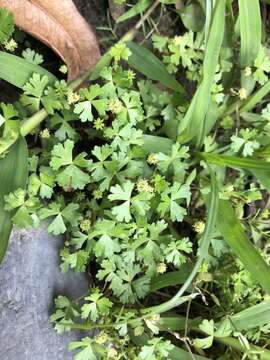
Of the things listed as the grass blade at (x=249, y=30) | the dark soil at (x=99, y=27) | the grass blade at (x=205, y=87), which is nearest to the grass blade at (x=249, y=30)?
the grass blade at (x=249, y=30)

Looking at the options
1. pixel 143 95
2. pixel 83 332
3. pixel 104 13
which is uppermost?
pixel 104 13

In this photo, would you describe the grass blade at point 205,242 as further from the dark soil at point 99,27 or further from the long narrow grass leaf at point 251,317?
the dark soil at point 99,27

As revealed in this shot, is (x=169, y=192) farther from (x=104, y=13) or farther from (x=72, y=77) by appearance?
(x=104, y=13)

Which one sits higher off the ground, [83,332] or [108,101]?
[108,101]

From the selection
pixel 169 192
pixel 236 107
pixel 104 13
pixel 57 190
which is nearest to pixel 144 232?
pixel 169 192

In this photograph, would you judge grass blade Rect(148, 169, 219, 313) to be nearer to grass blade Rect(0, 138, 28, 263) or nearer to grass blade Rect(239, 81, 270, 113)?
grass blade Rect(239, 81, 270, 113)

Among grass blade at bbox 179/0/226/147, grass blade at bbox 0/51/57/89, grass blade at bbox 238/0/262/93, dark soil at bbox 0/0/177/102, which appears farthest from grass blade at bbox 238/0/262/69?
grass blade at bbox 0/51/57/89

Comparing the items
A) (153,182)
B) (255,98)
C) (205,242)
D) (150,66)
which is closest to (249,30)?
(255,98)

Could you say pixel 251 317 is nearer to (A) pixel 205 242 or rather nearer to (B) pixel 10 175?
(A) pixel 205 242
